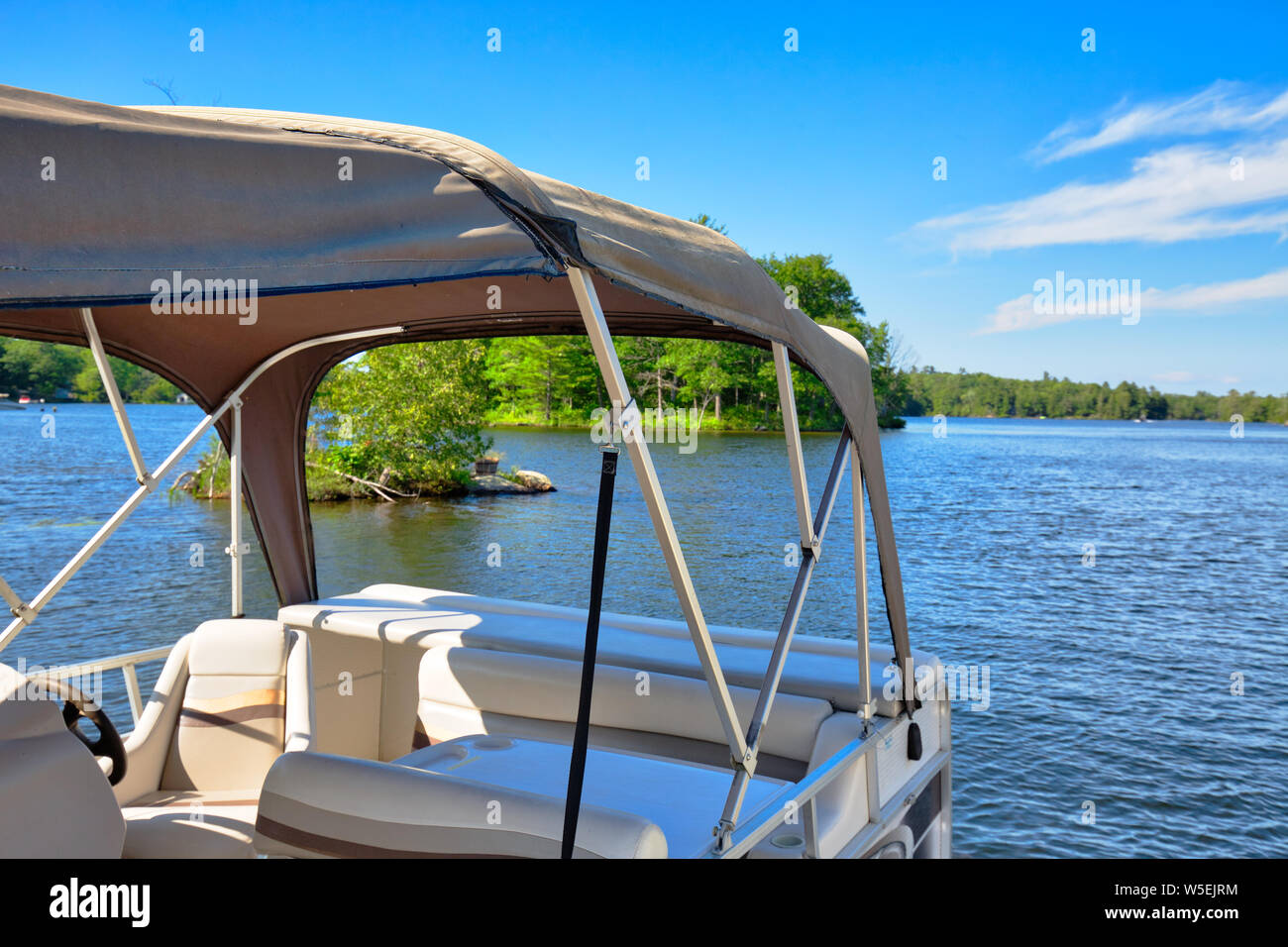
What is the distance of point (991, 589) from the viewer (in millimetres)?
14969

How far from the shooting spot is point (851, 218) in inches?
2264

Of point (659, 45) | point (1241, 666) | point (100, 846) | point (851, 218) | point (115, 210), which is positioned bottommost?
point (1241, 666)

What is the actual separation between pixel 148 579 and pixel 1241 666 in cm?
1613

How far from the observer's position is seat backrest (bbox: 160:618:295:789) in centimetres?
332

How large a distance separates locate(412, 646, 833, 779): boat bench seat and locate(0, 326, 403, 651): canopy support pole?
132cm

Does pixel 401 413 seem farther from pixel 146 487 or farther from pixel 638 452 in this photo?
pixel 638 452

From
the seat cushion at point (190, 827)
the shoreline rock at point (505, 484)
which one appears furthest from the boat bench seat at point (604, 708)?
the shoreline rock at point (505, 484)

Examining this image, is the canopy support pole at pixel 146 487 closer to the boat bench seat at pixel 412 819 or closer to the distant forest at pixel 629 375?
the boat bench seat at pixel 412 819

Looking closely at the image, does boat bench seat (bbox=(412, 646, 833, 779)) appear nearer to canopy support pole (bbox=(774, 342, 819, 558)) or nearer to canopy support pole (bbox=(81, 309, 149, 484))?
canopy support pole (bbox=(774, 342, 819, 558))

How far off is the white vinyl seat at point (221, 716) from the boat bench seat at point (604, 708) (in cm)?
70

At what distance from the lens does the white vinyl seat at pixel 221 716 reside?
3.29 meters
